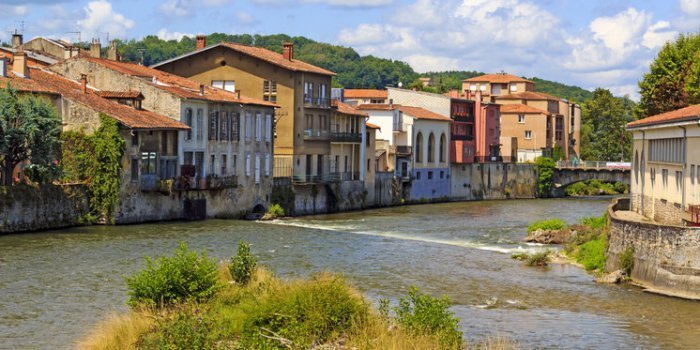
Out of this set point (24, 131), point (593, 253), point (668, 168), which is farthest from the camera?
point (24, 131)

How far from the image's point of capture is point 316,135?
276ft

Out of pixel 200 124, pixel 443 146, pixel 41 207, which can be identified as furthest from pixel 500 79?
pixel 41 207

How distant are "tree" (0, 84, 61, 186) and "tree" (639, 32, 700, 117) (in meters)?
37.9

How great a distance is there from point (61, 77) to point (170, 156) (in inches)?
297

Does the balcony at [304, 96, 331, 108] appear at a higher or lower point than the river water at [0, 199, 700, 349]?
higher

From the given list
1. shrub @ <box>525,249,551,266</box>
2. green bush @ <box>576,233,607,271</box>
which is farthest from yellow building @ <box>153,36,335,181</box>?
shrub @ <box>525,249,551,266</box>

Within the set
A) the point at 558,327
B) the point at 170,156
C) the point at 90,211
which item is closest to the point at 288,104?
the point at 170,156

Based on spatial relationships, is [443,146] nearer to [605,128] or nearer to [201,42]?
[201,42]

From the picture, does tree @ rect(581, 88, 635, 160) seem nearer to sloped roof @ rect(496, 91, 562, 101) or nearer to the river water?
sloped roof @ rect(496, 91, 562, 101)


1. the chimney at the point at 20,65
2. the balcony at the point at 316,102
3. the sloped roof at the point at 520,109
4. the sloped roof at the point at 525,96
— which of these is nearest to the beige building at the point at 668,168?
the chimney at the point at 20,65

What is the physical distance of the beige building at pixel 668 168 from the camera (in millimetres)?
41719

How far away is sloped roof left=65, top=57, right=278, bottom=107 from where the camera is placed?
6900 cm

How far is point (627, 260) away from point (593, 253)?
6630 mm

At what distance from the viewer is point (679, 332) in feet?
107
